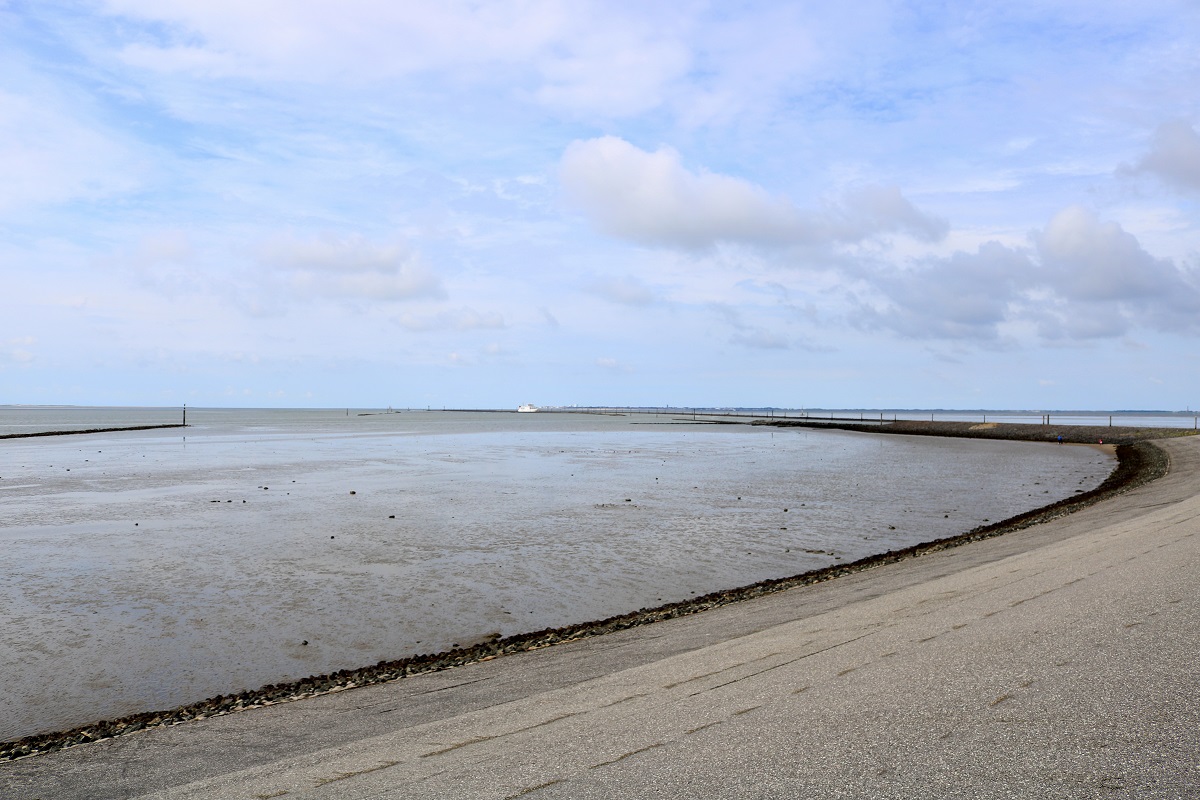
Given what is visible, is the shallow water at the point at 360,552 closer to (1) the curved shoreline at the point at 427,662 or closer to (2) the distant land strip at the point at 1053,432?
(1) the curved shoreline at the point at 427,662

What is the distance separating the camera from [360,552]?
63.4ft

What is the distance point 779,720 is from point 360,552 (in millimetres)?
15068

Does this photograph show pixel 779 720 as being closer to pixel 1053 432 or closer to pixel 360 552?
pixel 360 552

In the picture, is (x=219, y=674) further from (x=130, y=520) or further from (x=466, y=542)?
(x=130, y=520)

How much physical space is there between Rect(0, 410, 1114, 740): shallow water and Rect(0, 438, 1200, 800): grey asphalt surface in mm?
2599

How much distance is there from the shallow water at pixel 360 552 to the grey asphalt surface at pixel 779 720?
2599mm

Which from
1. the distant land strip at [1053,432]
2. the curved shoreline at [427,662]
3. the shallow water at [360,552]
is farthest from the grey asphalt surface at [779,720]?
the distant land strip at [1053,432]

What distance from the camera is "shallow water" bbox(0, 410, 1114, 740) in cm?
1125

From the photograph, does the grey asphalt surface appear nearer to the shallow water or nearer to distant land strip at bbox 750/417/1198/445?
the shallow water

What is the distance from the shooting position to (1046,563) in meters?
12.8

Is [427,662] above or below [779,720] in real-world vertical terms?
below

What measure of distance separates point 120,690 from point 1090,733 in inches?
432

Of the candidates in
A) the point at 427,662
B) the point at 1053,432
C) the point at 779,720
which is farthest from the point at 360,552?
the point at 1053,432

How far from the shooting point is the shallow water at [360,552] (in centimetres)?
1125
